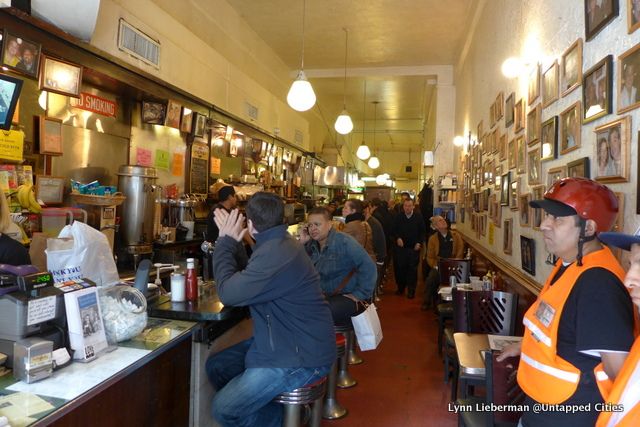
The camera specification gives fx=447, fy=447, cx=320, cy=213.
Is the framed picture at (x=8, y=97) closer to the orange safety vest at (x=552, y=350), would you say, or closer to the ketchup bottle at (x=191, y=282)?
the ketchup bottle at (x=191, y=282)

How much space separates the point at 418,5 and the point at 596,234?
6.11 m

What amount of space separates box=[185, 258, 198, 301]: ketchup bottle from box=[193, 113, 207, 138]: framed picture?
350 centimetres

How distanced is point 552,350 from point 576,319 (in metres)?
0.17

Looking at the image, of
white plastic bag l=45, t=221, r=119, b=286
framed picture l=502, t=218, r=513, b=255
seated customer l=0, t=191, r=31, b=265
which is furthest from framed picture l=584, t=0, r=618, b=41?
seated customer l=0, t=191, r=31, b=265

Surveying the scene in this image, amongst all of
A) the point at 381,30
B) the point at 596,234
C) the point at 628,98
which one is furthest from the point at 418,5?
the point at 596,234

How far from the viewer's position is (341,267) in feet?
12.4

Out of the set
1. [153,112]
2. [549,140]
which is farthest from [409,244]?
[549,140]

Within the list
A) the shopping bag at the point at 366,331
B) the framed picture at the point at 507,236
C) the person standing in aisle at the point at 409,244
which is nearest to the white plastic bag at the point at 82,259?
the shopping bag at the point at 366,331

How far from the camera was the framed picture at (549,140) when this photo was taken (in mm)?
2920

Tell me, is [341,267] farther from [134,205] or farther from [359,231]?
[359,231]

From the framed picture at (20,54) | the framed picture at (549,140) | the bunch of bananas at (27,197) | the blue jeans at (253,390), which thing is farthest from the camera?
the bunch of bananas at (27,197)

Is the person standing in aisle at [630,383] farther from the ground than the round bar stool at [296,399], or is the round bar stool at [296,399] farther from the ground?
the person standing in aisle at [630,383]

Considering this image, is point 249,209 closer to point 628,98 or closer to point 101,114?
point 628,98

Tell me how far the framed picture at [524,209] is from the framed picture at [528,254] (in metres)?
0.12
